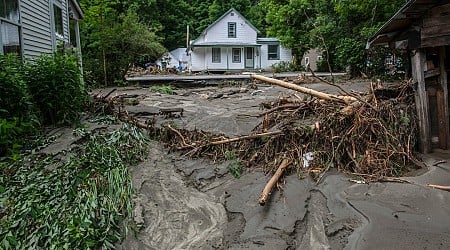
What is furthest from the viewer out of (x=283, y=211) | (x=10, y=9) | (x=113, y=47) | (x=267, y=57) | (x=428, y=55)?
(x=267, y=57)

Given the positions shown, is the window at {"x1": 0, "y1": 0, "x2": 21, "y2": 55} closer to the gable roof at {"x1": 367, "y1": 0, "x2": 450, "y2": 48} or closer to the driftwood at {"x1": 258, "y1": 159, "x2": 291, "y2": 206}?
the driftwood at {"x1": 258, "y1": 159, "x2": 291, "y2": 206}

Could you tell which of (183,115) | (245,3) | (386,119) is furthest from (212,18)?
(386,119)

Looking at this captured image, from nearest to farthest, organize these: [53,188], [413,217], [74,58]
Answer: [413,217] < [53,188] < [74,58]

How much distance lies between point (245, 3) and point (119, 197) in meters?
39.9

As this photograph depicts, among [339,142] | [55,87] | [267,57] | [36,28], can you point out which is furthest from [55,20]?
[267,57]

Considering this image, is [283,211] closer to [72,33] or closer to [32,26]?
[32,26]

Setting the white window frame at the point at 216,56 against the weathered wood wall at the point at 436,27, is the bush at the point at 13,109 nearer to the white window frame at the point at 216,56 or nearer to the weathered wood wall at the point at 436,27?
the weathered wood wall at the point at 436,27

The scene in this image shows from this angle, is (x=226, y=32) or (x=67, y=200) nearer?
(x=67, y=200)

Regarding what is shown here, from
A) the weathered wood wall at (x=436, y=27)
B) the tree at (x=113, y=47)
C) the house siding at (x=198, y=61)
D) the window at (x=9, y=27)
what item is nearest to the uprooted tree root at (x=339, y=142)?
the weathered wood wall at (x=436, y=27)

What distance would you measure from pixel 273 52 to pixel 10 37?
28802 millimetres

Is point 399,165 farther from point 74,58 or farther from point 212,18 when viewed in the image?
point 212,18

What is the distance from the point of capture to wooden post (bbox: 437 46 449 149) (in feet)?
23.0

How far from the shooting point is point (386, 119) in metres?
6.87

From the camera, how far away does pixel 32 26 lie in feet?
34.2
